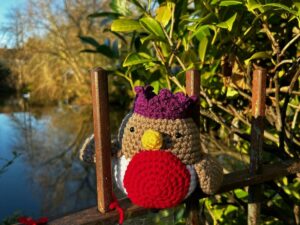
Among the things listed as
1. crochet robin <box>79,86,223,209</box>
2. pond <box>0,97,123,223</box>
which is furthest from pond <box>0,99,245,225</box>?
crochet robin <box>79,86,223,209</box>

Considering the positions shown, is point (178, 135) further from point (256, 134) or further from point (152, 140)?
point (256, 134)

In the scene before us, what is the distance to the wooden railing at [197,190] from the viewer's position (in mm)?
438

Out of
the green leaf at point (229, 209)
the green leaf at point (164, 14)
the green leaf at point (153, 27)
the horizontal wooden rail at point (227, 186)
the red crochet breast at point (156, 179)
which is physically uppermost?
the green leaf at point (164, 14)

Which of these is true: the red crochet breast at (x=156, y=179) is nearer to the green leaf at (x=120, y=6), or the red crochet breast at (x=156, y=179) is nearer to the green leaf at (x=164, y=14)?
the green leaf at (x=164, y=14)

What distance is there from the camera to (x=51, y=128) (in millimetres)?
6113

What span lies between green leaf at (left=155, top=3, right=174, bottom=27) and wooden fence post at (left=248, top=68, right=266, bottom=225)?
0.23m

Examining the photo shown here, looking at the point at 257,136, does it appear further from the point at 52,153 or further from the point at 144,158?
the point at 52,153

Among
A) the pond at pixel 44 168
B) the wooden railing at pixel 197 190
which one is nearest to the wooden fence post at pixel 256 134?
the wooden railing at pixel 197 190

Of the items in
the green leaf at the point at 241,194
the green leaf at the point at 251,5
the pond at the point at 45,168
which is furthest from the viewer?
the pond at the point at 45,168

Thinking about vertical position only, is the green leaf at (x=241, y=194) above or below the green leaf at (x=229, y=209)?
above

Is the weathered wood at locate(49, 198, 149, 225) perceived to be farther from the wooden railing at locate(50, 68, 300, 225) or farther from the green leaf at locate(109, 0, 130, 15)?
the green leaf at locate(109, 0, 130, 15)

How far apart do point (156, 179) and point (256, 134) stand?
0.27m

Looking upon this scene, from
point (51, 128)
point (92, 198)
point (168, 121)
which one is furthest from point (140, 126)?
point (51, 128)

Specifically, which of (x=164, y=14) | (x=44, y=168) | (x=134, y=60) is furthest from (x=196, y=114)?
(x=44, y=168)
